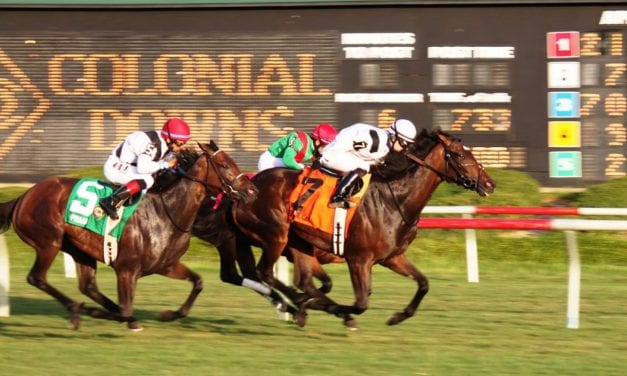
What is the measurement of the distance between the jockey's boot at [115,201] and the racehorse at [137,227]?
5.4 inches

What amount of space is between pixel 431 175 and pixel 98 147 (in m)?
7.71

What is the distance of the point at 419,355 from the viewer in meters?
7.69

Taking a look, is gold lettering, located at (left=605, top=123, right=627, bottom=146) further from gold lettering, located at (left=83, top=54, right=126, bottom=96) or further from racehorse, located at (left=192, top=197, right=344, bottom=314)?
racehorse, located at (left=192, top=197, right=344, bottom=314)

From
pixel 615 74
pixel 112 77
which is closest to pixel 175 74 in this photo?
pixel 112 77

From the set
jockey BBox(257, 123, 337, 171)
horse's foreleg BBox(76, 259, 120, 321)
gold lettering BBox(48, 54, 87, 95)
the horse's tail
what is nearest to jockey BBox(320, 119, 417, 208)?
jockey BBox(257, 123, 337, 171)

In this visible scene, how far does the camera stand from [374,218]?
28.5 ft

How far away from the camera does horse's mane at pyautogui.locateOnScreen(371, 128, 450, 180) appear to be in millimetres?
8922

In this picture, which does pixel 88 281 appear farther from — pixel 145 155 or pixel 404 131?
pixel 404 131

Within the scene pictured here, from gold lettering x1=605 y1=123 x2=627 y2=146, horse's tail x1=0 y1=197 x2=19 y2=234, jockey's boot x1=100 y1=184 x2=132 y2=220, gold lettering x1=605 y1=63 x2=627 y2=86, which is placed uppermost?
gold lettering x1=605 y1=63 x2=627 y2=86

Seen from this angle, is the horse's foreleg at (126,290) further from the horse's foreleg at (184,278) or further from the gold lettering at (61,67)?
the gold lettering at (61,67)

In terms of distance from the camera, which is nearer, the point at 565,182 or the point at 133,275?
the point at 133,275

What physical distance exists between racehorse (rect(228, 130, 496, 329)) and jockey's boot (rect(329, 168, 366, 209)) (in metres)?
0.12

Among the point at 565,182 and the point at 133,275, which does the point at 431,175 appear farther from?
the point at 565,182

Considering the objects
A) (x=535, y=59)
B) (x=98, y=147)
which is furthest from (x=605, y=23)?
(x=98, y=147)
